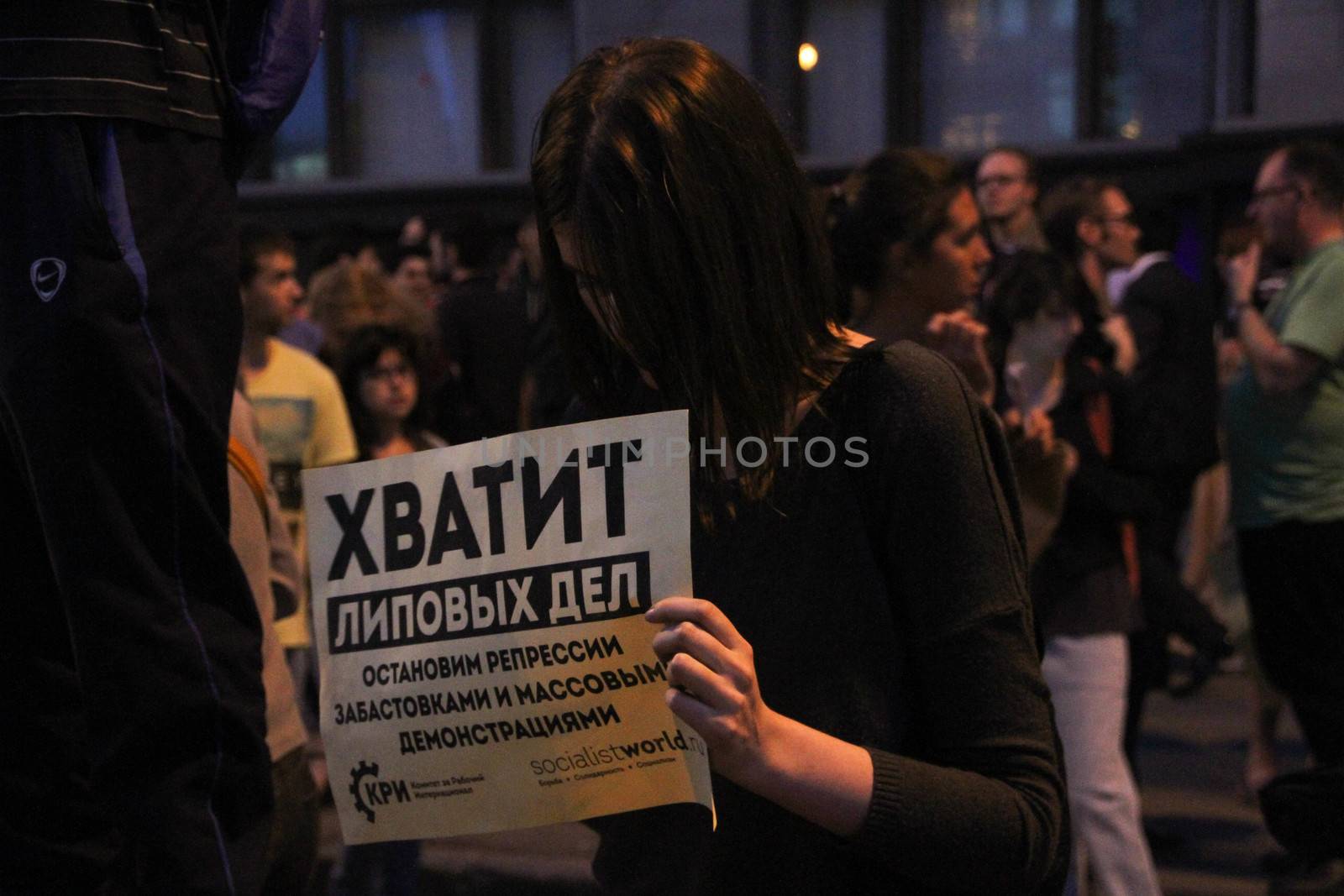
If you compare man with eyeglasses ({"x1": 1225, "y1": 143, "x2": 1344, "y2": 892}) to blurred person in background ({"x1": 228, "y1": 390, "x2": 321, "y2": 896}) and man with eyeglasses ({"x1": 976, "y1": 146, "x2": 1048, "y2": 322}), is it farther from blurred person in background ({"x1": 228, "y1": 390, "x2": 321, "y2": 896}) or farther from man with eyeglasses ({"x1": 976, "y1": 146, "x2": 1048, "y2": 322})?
blurred person in background ({"x1": 228, "y1": 390, "x2": 321, "y2": 896})

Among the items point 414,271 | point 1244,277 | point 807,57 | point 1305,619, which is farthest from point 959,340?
point 807,57

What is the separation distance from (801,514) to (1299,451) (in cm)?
435

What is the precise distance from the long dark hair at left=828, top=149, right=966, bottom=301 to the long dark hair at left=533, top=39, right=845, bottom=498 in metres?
2.07

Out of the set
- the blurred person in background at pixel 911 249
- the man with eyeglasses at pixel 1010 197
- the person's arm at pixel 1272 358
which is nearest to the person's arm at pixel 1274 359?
the person's arm at pixel 1272 358

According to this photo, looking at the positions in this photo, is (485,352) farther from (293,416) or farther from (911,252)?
(911,252)

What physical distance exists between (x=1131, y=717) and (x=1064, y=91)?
391 inches

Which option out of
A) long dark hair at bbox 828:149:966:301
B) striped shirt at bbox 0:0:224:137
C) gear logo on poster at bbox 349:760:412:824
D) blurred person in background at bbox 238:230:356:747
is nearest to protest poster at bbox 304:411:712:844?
gear logo on poster at bbox 349:760:412:824

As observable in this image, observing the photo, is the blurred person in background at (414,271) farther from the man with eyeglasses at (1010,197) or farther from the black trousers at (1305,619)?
the black trousers at (1305,619)

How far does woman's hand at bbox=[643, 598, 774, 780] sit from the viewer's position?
4.75ft

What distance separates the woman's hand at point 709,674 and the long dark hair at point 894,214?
235cm

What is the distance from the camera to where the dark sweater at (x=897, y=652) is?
1.59 meters

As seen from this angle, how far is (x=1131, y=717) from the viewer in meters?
5.27

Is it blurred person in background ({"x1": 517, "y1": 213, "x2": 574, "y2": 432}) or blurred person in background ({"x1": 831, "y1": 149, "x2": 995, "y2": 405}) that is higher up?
blurred person in background ({"x1": 831, "y1": 149, "x2": 995, "y2": 405})

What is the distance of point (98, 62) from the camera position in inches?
74.6
